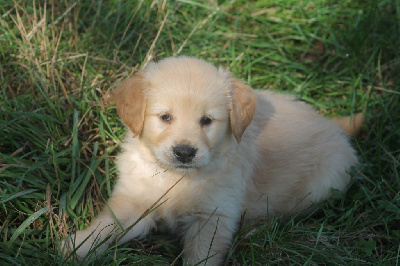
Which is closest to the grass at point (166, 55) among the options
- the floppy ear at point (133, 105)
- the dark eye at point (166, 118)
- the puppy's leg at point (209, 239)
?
the puppy's leg at point (209, 239)

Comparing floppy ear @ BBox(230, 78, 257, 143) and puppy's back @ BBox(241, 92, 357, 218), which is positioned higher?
floppy ear @ BBox(230, 78, 257, 143)

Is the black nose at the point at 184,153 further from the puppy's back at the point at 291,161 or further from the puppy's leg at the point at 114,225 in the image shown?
the puppy's back at the point at 291,161

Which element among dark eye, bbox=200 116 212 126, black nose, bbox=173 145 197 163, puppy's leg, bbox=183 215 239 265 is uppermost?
dark eye, bbox=200 116 212 126

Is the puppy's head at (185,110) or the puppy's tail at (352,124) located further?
the puppy's tail at (352,124)

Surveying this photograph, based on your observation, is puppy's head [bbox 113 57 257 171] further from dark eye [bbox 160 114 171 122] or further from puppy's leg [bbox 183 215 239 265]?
puppy's leg [bbox 183 215 239 265]

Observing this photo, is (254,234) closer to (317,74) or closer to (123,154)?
(123,154)

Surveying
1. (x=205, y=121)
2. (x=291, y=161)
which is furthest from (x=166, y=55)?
(x=205, y=121)

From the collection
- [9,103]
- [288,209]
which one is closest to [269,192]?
[288,209]

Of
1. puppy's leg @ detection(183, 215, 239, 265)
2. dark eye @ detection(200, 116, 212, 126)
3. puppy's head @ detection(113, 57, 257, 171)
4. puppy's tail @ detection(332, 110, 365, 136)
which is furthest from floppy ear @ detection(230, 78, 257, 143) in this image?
puppy's tail @ detection(332, 110, 365, 136)

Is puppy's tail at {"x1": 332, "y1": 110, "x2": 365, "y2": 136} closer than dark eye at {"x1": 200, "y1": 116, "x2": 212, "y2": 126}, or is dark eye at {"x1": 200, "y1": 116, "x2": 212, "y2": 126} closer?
dark eye at {"x1": 200, "y1": 116, "x2": 212, "y2": 126}
